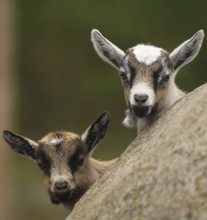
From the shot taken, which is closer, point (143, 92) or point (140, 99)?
point (140, 99)

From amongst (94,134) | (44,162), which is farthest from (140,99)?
(44,162)

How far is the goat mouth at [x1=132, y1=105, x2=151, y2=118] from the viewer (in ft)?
45.1

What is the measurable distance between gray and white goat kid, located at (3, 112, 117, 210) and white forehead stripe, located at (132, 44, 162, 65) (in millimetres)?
1010

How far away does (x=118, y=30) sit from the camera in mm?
42531

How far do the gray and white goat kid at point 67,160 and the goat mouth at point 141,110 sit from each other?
141cm

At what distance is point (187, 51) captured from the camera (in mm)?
14758

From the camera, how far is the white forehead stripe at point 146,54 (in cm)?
1430

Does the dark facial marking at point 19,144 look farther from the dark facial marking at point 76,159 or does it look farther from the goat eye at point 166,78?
the goat eye at point 166,78

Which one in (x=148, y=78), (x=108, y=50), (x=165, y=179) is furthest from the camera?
(x=108, y=50)

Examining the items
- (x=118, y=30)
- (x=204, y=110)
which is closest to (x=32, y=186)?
(x=118, y=30)

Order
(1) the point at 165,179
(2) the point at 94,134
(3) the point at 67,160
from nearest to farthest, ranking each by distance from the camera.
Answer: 1. (1) the point at 165,179
2. (3) the point at 67,160
3. (2) the point at 94,134

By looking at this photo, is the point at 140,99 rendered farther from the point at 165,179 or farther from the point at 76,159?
the point at 76,159

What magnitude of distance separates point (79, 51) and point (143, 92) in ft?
98.7

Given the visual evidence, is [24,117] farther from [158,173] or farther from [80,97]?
[158,173]
